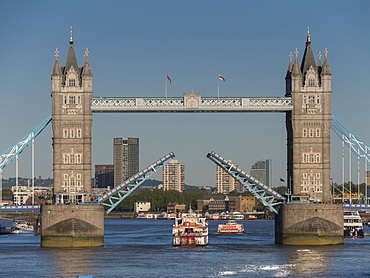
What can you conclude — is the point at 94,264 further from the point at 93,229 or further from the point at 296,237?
the point at 296,237

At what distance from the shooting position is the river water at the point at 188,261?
3440 inches

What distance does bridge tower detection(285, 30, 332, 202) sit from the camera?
11519 cm

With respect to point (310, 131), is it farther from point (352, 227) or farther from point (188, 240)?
point (352, 227)

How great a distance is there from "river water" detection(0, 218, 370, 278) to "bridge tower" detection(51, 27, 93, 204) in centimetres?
745

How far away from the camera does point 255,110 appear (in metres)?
115

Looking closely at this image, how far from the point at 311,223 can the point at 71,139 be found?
28648 mm

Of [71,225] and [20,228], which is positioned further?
[20,228]

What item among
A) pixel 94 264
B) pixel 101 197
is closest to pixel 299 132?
pixel 101 197

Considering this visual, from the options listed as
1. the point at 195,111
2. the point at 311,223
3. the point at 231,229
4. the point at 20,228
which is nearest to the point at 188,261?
the point at 311,223

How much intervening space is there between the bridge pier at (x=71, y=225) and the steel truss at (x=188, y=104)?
12.1 meters

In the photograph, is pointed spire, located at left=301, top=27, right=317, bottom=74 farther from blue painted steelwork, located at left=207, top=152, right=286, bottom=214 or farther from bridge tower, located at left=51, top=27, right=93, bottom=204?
bridge tower, located at left=51, top=27, right=93, bottom=204

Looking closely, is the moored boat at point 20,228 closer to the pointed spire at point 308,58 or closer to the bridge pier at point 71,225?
the bridge pier at point 71,225

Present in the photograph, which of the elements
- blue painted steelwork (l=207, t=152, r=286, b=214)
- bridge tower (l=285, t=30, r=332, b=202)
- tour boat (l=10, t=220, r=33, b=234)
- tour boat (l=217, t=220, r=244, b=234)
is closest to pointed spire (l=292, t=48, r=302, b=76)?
bridge tower (l=285, t=30, r=332, b=202)

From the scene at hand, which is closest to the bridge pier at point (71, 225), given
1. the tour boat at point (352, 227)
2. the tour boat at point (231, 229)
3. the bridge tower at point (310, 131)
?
the bridge tower at point (310, 131)
